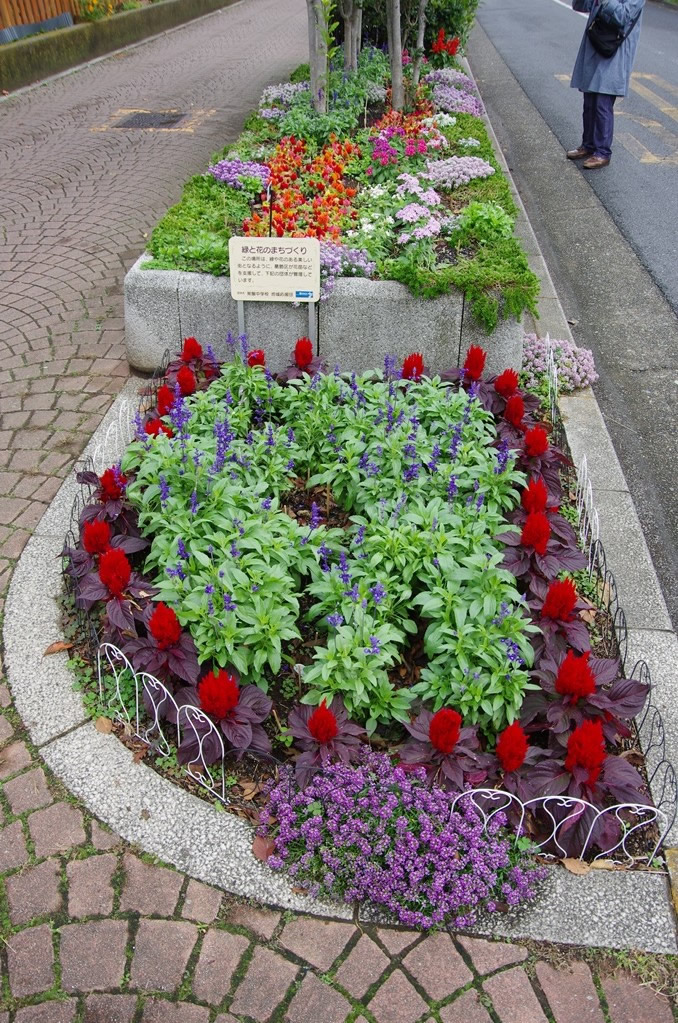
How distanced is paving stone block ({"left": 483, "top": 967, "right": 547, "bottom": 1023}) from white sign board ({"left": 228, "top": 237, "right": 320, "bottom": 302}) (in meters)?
3.62

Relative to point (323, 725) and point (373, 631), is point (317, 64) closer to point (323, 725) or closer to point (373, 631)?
point (373, 631)

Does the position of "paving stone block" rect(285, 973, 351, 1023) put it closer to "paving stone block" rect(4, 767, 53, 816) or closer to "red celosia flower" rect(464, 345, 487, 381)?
"paving stone block" rect(4, 767, 53, 816)

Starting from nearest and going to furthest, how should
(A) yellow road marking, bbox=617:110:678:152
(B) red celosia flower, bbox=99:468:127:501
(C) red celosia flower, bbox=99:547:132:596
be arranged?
(C) red celosia flower, bbox=99:547:132:596
(B) red celosia flower, bbox=99:468:127:501
(A) yellow road marking, bbox=617:110:678:152

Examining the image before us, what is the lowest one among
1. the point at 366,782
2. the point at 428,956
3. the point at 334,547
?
the point at 428,956

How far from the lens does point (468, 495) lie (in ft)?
12.2

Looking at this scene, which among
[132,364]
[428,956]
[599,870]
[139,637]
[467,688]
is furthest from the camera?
[132,364]

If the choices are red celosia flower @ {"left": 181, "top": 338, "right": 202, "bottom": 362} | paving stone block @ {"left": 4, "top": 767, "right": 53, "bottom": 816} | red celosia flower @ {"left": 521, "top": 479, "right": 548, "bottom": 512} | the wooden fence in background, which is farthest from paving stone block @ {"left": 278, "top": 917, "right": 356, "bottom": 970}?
the wooden fence in background

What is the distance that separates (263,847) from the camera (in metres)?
2.71

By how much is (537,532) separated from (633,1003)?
164cm

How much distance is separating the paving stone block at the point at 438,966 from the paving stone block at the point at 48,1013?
3.24 ft

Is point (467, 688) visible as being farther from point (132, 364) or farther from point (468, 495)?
point (132, 364)

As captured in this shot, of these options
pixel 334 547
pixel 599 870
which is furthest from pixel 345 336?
pixel 599 870

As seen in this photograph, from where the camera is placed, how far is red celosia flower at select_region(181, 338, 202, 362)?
15.3 ft

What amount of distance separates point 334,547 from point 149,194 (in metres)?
6.72
